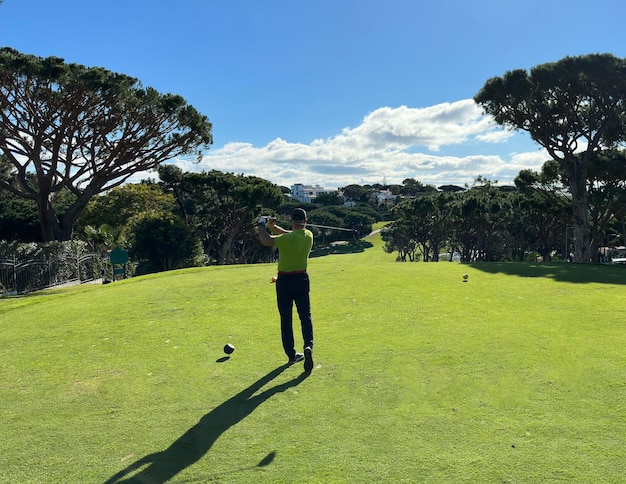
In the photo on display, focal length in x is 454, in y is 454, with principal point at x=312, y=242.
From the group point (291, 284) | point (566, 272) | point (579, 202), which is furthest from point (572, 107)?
point (291, 284)

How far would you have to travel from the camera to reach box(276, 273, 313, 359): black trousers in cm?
654

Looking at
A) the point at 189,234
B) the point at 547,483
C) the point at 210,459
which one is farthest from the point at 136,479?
the point at 189,234

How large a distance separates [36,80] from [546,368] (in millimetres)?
29308

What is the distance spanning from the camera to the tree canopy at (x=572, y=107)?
95.7 feet

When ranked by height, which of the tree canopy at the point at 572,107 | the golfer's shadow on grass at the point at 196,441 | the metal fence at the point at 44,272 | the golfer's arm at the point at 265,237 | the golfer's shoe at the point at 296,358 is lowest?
the golfer's shadow on grass at the point at 196,441

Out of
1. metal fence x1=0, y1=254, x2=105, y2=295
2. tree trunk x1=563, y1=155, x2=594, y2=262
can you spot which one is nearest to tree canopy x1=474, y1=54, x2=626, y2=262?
tree trunk x1=563, y1=155, x2=594, y2=262

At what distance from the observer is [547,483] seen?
3459 millimetres

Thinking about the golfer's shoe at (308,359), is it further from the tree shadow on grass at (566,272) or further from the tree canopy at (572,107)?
the tree canopy at (572,107)

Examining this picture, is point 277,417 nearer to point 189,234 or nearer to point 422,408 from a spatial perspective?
point 422,408

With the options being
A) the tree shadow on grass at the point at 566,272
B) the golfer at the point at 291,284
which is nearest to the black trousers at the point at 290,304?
the golfer at the point at 291,284

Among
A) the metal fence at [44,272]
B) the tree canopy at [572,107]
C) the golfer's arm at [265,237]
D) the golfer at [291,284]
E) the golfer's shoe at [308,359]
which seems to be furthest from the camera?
the tree canopy at [572,107]

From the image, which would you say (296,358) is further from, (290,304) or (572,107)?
(572,107)

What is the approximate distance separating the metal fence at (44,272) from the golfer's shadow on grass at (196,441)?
20135mm

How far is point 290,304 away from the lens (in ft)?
21.7
